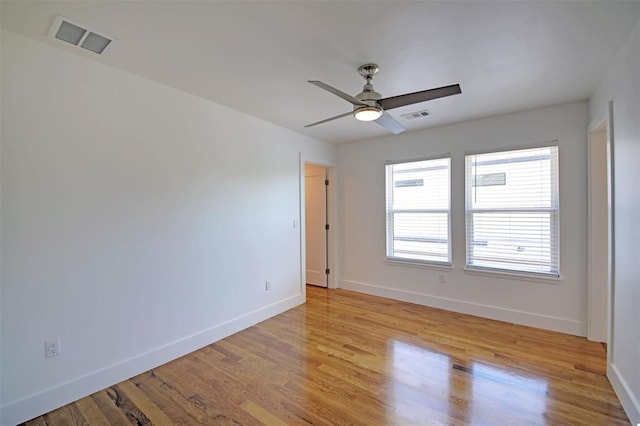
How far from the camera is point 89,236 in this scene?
226 cm

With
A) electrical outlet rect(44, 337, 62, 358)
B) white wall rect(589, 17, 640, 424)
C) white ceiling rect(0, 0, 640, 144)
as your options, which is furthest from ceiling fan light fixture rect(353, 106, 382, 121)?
electrical outlet rect(44, 337, 62, 358)

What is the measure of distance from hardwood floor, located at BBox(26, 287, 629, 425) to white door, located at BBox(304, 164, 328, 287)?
1.89m

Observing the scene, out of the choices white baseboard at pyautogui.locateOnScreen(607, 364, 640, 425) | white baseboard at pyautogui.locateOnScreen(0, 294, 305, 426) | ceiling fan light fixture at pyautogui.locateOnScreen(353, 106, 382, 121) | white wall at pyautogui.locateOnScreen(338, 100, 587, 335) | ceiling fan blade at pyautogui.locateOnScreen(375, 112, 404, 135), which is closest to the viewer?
white baseboard at pyautogui.locateOnScreen(607, 364, 640, 425)

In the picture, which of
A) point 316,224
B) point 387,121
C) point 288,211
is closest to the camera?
point 387,121

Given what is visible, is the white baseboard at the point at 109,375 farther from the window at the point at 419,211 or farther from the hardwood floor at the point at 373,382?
the window at the point at 419,211

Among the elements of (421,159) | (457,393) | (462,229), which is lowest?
(457,393)

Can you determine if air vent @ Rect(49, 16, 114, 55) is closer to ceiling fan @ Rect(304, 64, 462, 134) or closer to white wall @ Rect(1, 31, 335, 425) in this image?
white wall @ Rect(1, 31, 335, 425)

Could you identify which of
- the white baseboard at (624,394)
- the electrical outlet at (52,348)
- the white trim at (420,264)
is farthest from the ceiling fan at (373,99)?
the electrical outlet at (52,348)

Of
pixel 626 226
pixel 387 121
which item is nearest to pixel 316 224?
pixel 387 121

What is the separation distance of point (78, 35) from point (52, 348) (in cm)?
216

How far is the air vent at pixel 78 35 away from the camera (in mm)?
1857

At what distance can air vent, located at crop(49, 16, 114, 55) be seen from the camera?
1.86 metres

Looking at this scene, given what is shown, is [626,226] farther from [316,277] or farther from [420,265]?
[316,277]

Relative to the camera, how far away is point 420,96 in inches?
Answer: 84.0
